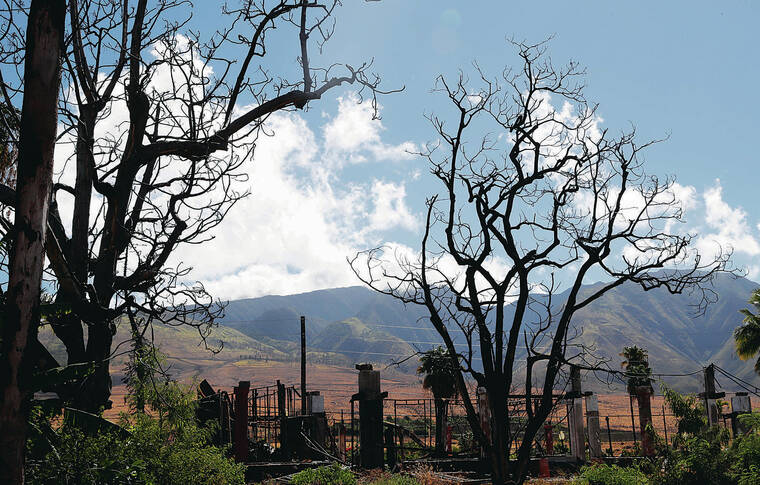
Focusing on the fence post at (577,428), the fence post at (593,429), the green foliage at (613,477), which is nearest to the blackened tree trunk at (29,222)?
the green foliage at (613,477)

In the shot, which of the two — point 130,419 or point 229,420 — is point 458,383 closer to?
point 130,419

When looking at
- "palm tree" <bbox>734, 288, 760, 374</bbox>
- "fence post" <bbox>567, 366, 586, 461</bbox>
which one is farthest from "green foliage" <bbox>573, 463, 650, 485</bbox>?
"palm tree" <bbox>734, 288, 760, 374</bbox>

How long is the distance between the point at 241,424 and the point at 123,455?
10.4 meters

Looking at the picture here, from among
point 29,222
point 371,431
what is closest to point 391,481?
point 371,431

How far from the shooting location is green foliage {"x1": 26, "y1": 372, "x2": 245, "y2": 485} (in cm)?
594

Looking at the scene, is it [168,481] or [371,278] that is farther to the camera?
[371,278]

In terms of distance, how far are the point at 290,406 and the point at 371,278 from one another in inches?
517

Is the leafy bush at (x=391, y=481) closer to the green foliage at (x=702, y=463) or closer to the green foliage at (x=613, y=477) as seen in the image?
the green foliage at (x=613, y=477)

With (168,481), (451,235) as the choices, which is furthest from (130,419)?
(451,235)

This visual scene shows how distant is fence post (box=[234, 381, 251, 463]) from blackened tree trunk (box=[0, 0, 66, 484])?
12313 millimetres

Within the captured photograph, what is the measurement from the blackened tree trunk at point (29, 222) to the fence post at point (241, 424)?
40.4 ft

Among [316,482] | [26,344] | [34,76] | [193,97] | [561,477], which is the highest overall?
[193,97]

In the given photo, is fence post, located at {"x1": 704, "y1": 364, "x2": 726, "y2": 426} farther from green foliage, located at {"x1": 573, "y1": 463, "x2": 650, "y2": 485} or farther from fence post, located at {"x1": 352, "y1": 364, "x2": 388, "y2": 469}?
fence post, located at {"x1": 352, "y1": 364, "x2": 388, "y2": 469}

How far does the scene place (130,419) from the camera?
29.1 feet
